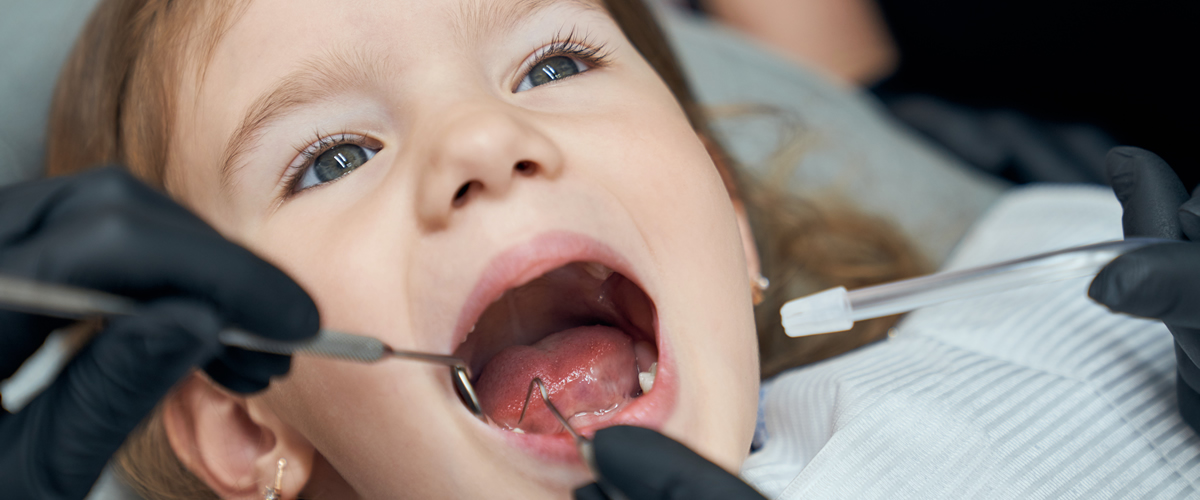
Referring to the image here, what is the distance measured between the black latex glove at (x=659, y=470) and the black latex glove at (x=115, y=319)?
0.28 meters

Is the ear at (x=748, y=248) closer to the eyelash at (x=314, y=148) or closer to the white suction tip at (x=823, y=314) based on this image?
the white suction tip at (x=823, y=314)

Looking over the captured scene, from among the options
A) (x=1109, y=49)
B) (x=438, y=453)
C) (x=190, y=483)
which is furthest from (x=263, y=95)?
(x=1109, y=49)

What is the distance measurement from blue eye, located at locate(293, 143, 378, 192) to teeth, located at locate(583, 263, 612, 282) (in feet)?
0.87

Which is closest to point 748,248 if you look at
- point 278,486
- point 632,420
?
point 632,420

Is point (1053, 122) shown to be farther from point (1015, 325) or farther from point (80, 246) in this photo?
point (80, 246)

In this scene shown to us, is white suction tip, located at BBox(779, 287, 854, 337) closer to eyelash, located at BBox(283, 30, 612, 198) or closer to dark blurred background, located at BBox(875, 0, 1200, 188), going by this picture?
eyelash, located at BBox(283, 30, 612, 198)

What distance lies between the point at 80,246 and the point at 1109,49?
172 centimetres

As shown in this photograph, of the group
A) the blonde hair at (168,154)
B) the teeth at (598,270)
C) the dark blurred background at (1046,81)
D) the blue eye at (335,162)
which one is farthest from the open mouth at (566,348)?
the dark blurred background at (1046,81)

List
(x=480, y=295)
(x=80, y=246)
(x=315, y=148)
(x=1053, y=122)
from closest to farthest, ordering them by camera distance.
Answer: (x=80, y=246)
(x=480, y=295)
(x=315, y=148)
(x=1053, y=122)

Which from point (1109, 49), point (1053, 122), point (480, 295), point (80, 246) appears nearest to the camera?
point (80, 246)

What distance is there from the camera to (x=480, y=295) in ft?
2.35

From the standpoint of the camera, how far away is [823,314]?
0.74 metres

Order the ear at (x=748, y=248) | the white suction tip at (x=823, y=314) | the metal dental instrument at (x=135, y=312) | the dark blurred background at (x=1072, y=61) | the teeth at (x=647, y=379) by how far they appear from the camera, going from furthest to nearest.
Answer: the dark blurred background at (x=1072, y=61) < the ear at (x=748, y=248) < the teeth at (x=647, y=379) < the white suction tip at (x=823, y=314) < the metal dental instrument at (x=135, y=312)

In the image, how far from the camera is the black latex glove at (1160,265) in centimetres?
68
